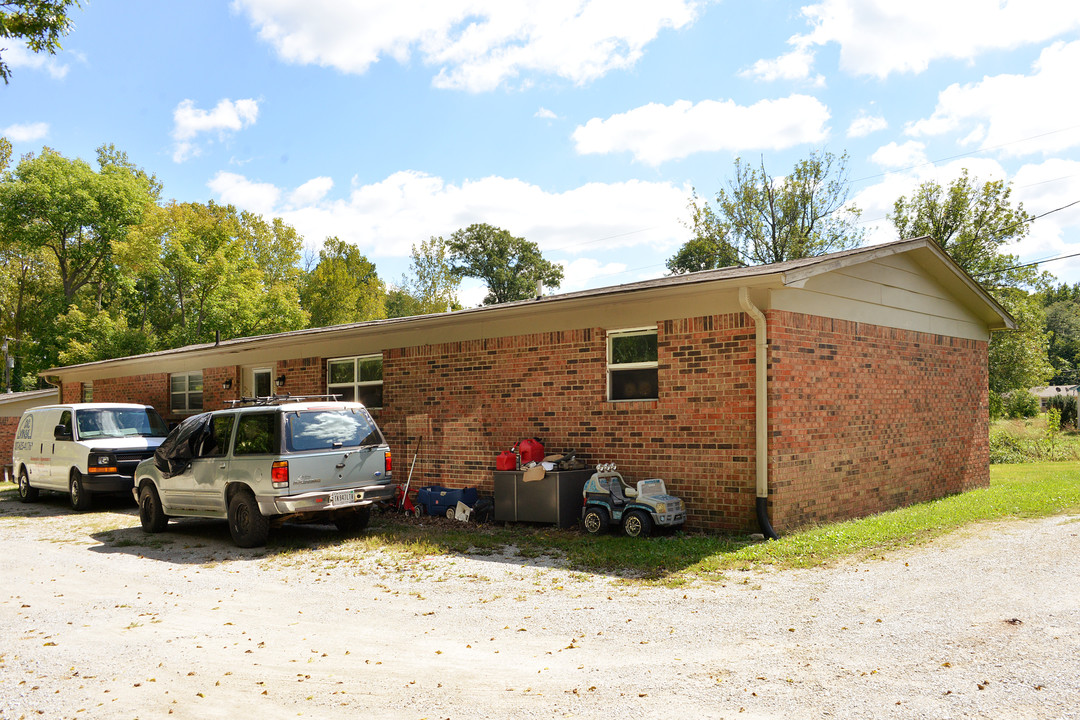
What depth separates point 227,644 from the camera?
586cm

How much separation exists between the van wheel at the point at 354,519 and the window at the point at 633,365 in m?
3.78

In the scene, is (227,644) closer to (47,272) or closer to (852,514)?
(852,514)

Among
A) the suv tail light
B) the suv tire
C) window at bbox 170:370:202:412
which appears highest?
window at bbox 170:370:202:412

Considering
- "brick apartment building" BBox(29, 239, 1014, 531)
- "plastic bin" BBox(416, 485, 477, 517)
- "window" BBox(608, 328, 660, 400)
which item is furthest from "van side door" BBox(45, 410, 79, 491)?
"window" BBox(608, 328, 660, 400)

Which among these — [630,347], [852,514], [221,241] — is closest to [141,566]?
[630,347]

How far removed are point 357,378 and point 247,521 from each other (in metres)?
5.25

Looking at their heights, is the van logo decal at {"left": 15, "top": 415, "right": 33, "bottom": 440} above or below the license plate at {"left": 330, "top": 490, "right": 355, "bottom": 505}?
above

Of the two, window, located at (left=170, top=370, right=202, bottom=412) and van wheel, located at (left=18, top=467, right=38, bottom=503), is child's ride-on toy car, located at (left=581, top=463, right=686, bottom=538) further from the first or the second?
van wheel, located at (left=18, top=467, right=38, bottom=503)

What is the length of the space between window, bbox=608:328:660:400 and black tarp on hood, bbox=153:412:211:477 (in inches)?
225

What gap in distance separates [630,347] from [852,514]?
3921mm

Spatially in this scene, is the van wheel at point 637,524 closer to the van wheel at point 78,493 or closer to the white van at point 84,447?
the white van at point 84,447

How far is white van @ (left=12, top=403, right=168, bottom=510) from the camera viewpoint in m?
14.3

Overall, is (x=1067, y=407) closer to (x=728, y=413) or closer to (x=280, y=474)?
(x=728, y=413)

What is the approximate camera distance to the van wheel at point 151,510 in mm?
11500
